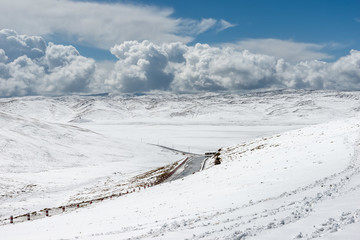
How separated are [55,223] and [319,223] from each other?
18.0 metres

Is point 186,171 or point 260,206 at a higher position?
point 260,206

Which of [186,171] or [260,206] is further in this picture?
[186,171]

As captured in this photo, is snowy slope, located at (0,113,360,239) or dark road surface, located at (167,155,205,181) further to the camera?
dark road surface, located at (167,155,205,181)

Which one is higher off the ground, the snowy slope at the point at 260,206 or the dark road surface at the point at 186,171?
the snowy slope at the point at 260,206

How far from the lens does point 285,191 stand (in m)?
16.3

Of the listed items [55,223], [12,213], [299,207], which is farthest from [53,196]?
[299,207]

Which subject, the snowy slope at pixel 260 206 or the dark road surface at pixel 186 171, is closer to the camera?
the snowy slope at pixel 260 206

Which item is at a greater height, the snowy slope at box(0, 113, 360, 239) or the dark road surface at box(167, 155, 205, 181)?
the snowy slope at box(0, 113, 360, 239)

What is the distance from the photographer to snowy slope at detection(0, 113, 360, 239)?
9672 mm

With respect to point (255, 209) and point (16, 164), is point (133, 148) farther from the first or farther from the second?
point (255, 209)

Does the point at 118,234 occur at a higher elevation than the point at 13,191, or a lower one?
higher

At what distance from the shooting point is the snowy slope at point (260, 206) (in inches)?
381

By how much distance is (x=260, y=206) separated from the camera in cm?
1413

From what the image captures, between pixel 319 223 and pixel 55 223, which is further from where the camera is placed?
pixel 55 223
